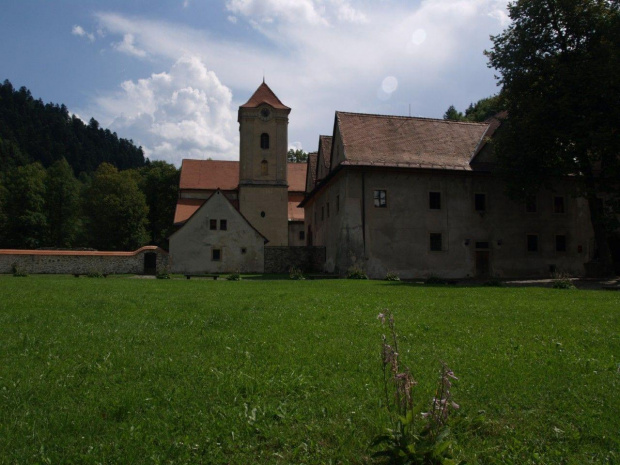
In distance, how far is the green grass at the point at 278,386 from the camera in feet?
15.2

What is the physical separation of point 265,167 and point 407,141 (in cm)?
2217

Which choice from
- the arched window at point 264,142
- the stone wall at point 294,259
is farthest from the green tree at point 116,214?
the stone wall at point 294,259

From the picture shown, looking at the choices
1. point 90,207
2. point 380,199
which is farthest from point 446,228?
point 90,207

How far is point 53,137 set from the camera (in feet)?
490

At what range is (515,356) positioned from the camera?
7371 millimetres

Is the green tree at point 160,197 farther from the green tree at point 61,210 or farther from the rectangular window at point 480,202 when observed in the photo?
the rectangular window at point 480,202

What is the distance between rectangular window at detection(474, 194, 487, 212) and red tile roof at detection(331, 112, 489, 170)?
214 centimetres

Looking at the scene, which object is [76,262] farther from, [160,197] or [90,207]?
[160,197]

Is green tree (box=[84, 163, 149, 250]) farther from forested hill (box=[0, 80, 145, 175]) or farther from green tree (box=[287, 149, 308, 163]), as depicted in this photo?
forested hill (box=[0, 80, 145, 175])

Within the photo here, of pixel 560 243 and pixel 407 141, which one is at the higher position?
pixel 407 141

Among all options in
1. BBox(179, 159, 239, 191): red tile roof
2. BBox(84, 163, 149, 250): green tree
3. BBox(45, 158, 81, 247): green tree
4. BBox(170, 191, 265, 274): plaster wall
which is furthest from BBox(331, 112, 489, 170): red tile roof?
BBox(45, 158, 81, 247): green tree

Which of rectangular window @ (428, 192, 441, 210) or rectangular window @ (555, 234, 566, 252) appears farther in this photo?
rectangular window @ (555, 234, 566, 252)

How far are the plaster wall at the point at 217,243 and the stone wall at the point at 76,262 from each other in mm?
2066

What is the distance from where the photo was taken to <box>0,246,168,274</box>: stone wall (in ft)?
127
